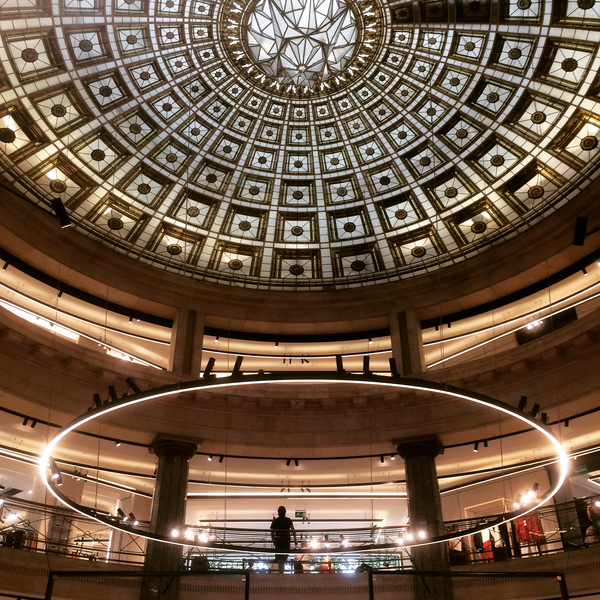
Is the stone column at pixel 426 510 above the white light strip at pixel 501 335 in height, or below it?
below

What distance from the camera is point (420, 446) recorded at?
2619 centimetres

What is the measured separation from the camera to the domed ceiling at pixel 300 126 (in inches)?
1088

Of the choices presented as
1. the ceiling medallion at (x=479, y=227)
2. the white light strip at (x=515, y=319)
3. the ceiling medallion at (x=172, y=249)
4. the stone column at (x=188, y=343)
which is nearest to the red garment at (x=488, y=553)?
the white light strip at (x=515, y=319)

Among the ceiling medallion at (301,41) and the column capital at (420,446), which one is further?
the ceiling medallion at (301,41)

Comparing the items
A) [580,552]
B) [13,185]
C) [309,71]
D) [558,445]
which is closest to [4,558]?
[13,185]

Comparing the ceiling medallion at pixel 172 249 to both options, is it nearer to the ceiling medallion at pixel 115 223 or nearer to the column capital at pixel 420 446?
the ceiling medallion at pixel 115 223

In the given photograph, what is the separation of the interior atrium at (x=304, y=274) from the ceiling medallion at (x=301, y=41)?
5.2 inches

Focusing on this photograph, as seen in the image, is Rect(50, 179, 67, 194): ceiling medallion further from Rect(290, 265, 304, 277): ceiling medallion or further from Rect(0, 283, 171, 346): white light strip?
Rect(290, 265, 304, 277): ceiling medallion

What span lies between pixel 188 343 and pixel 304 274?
682 centimetres

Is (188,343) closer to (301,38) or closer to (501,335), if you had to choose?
(501,335)

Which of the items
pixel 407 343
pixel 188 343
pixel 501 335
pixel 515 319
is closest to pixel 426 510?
pixel 407 343

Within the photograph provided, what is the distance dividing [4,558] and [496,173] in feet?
79.6

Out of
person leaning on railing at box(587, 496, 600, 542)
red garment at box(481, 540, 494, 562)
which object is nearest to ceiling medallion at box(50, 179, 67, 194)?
red garment at box(481, 540, 494, 562)

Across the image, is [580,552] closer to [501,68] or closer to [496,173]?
[496,173]
